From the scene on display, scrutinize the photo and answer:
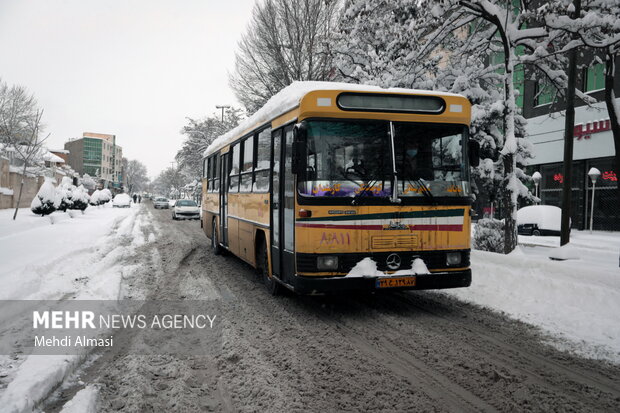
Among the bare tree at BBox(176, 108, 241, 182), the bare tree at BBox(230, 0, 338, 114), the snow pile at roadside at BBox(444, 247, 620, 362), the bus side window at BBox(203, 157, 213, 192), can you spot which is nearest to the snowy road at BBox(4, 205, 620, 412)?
the snow pile at roadside at BBox(444, 247, 620, 362)

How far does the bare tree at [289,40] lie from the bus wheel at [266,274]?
1544cm

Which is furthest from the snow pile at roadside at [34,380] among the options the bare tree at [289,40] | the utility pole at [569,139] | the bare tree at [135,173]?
the bare tree at [135,173]

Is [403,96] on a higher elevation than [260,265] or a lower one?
higher

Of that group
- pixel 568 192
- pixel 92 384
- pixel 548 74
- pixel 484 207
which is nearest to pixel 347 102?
pixel 92 384

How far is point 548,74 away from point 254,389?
1315 centimetres

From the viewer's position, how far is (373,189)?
6121 mm

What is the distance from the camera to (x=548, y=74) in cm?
1355

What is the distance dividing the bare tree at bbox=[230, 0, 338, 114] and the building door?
472 inches

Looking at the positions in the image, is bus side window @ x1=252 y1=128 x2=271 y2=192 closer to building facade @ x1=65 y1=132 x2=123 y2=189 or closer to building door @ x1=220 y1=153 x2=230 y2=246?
building door @ x1=220 y1=153 x2=230 y2=246

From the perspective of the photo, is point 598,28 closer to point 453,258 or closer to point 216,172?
point 453,258

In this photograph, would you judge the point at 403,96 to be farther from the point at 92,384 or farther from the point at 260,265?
the point at 92,384

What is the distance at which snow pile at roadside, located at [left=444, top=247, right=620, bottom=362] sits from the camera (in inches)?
215

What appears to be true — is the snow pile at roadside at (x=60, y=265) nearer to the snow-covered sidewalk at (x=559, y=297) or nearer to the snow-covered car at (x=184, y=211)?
the snow-covered sidewalk at (x=559, y=297)

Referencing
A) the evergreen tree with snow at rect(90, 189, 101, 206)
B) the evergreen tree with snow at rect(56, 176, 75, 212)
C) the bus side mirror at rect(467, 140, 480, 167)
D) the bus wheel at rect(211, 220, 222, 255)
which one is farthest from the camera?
the evergreen tree with snow at rect(90, 189, 101, 206)
